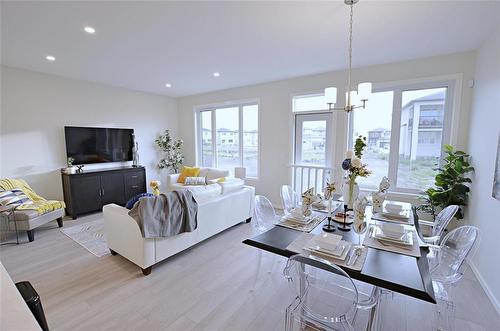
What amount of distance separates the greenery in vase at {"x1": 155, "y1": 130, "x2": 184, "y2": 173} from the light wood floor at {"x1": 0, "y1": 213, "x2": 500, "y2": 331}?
3.43 m

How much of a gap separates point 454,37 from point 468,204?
2.10 meters

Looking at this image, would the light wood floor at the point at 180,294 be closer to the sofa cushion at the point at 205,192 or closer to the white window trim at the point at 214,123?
the sofa cushion at the point at 205,192

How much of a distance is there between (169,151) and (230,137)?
72.8 inches

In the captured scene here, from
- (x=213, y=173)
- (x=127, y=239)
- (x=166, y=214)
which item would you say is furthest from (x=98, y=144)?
(x=166, y=214)

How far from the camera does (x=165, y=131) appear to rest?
251 inches

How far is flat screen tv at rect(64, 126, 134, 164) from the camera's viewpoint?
460 centimetres

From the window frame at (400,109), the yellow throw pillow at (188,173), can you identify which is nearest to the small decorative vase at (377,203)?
the window frame at (400,109)

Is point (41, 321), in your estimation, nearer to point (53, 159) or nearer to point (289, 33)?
point (289, 33)

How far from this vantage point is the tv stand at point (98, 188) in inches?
169

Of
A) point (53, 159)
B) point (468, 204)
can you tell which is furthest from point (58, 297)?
point (468, 204)

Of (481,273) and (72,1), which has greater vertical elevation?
(72,1)

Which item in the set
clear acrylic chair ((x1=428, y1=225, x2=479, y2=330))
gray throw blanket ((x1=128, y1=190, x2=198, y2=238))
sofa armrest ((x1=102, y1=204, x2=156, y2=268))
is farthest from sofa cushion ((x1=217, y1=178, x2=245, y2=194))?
clear acrylic chair ((x1=428, y1=225, x2=479, y2=330))

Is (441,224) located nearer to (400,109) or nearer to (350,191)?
(350,191)

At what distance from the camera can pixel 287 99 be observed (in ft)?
15.4
